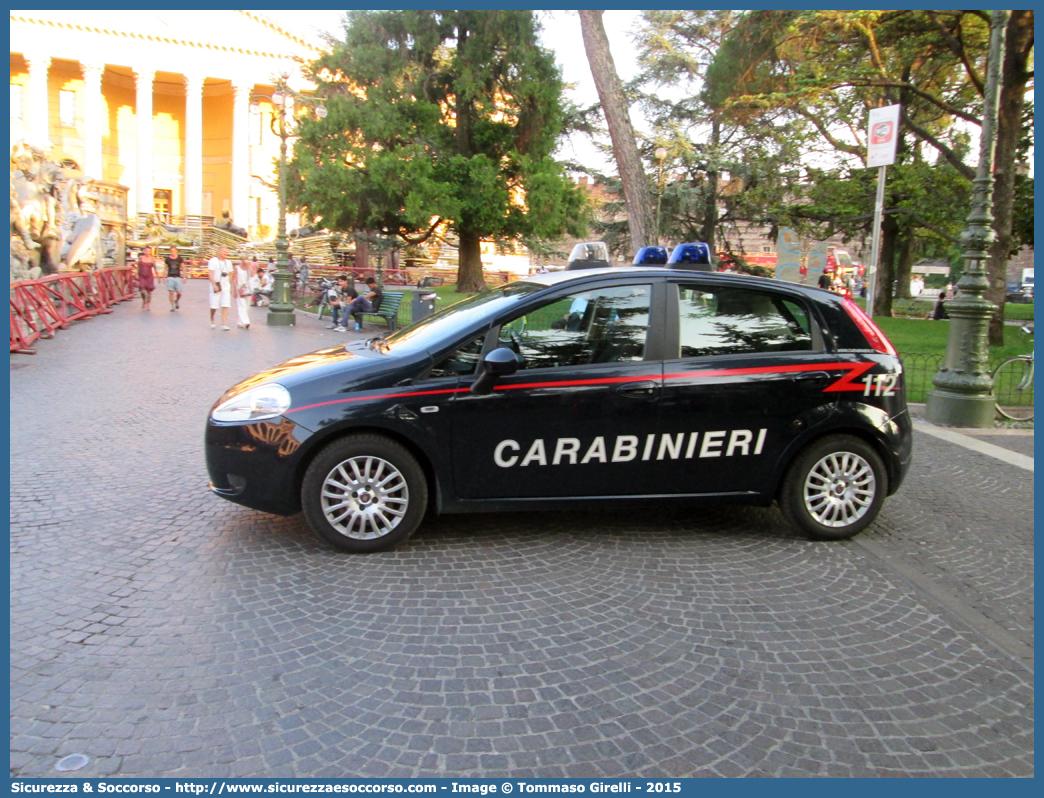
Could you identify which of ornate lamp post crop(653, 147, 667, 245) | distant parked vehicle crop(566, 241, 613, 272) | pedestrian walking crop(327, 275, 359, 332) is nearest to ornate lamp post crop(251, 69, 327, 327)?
pedestrian walking crop(327, 275, 359, 332)

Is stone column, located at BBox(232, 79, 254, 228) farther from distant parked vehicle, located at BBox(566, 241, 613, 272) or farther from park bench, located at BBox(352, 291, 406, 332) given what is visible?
distant parked vehicle, located at BBox(566, 241, 613, 272)

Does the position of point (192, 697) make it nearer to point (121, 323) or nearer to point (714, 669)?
point (714, 669)

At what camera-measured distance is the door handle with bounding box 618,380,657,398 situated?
4934mm

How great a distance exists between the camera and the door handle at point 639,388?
4.93 metres

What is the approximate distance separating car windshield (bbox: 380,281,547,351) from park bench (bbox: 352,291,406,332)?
14.4m

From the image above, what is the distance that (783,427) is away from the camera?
5.12 metres

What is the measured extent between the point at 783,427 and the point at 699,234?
29.8 metres

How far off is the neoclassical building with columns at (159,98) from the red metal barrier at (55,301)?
28.0 m

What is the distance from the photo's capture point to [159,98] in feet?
210

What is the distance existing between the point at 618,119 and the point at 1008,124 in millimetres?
8655

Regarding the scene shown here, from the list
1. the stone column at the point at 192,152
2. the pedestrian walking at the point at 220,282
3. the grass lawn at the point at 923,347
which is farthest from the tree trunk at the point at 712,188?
the stone column at the point at 192,152

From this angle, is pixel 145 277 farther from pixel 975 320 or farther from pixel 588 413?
pixel 588 413

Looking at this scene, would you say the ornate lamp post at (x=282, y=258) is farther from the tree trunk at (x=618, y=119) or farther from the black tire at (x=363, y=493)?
the black tire at (x=363, y=493)

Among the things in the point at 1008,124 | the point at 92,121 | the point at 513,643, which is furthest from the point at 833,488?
the point at 92,121
